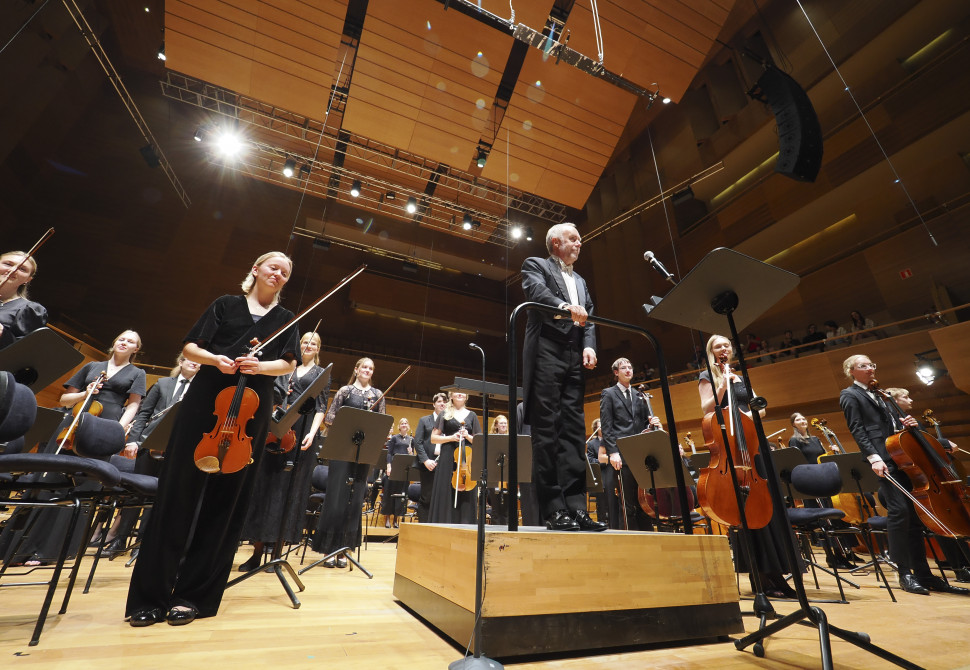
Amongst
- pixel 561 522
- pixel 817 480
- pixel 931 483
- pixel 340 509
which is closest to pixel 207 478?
pixel 561 522

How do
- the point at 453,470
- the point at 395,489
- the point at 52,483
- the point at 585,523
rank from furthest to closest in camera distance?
the point at 395,489, the point at 453,470, the point at 585,523, the point at 52,483

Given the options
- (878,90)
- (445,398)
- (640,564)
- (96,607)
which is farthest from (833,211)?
(96,607)

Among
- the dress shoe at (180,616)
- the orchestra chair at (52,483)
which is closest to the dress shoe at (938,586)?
the dress shoe at (180,616)

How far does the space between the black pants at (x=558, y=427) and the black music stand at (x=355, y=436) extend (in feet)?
4.91

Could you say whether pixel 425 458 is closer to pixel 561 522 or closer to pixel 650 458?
pixel 650 458

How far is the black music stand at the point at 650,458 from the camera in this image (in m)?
2.98

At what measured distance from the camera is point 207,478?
1684mm

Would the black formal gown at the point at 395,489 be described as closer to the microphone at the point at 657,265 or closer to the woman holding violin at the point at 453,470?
the woman holding violin at the point at 453,470

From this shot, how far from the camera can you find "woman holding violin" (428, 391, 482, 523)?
162 inches

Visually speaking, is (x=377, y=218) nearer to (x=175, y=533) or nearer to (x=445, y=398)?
(x=445, y=398)

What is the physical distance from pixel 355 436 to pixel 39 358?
177cm

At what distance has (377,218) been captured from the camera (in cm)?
1136

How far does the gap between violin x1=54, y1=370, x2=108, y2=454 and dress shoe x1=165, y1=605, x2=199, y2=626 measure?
1.23m

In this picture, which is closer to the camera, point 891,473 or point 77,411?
point 77,411
